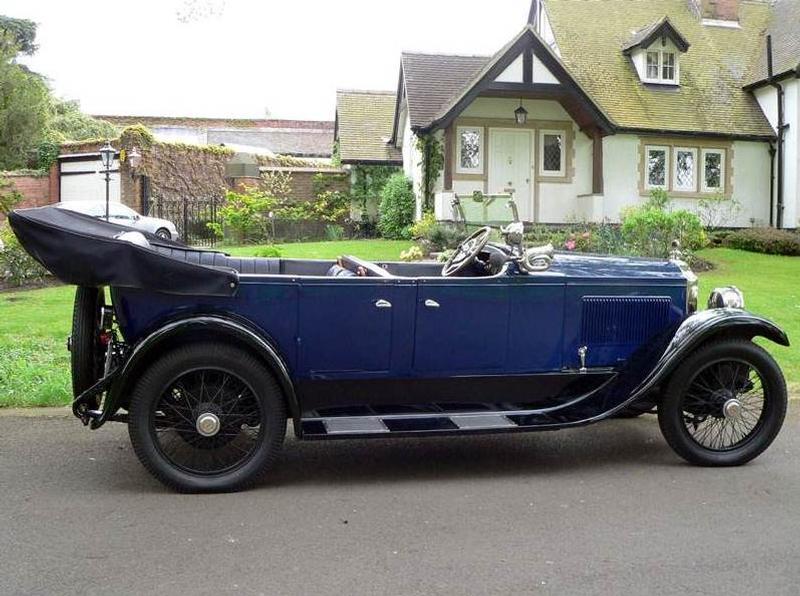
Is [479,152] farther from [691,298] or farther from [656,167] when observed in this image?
[691,298]

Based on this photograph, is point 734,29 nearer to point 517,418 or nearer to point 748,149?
point 748,149

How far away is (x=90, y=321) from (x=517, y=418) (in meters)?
2.51

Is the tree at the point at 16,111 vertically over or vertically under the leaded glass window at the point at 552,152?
over

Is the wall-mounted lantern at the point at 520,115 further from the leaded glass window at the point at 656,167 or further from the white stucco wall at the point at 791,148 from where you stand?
the white stucco wall at the point at 791,148

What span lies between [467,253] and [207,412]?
1971 millimetres

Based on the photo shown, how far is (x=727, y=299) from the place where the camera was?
215 inches

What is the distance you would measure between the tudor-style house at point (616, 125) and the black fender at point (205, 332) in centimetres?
1539

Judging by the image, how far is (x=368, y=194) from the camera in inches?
1016

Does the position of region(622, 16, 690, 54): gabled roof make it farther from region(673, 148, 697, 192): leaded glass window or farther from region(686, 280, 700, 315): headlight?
region(686, 280, 700, 315): headlight

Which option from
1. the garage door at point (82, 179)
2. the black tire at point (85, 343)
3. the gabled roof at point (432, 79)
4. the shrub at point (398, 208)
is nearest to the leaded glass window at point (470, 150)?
the gabled roof at point (432, 79)

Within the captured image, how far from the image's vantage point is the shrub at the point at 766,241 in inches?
731

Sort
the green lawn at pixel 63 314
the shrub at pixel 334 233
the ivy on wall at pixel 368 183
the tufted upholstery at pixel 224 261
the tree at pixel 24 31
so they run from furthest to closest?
the tree at pixel 24 31, the ivy on wall at pixel 368 183, the shrub at pixel 334 233, the green lawn at pixel 63 314, the tufted upholstery at pixel 224 261

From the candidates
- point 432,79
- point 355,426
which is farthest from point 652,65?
point 355,426

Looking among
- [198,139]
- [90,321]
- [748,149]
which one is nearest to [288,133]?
[198,139]
